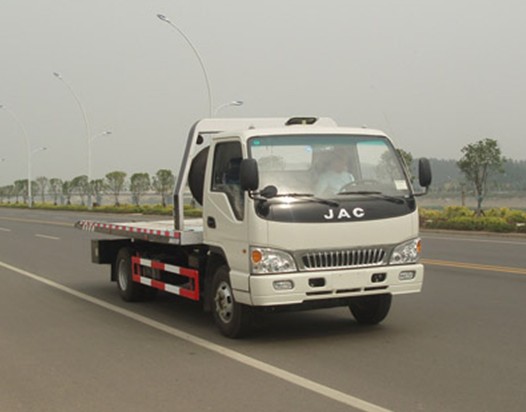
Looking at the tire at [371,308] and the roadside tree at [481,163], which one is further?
the roadside tree at [481,163]

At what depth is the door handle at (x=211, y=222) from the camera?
8219mm

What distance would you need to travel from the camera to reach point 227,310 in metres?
7.98

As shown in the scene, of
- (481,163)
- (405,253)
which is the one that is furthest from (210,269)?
(481,163)

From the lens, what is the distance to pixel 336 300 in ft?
25.5

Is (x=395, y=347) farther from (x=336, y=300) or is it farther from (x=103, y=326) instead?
(x=103, y=326)

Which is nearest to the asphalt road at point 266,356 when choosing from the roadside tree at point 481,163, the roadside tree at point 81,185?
the roadside tree at point 481,163

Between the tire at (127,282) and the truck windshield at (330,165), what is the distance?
3900 mm

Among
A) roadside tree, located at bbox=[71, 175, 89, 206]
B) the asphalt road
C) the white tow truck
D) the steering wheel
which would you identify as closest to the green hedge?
the asphalt road

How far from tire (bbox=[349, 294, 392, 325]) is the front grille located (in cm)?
70

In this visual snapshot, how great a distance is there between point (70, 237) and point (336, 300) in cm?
1858

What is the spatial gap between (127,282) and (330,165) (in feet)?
14.1

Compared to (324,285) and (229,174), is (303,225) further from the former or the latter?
(229,174)

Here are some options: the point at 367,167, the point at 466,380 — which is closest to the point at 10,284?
the point at 367,167

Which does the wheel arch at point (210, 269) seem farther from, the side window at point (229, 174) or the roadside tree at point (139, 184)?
the roadside tree at point (139, 184)
